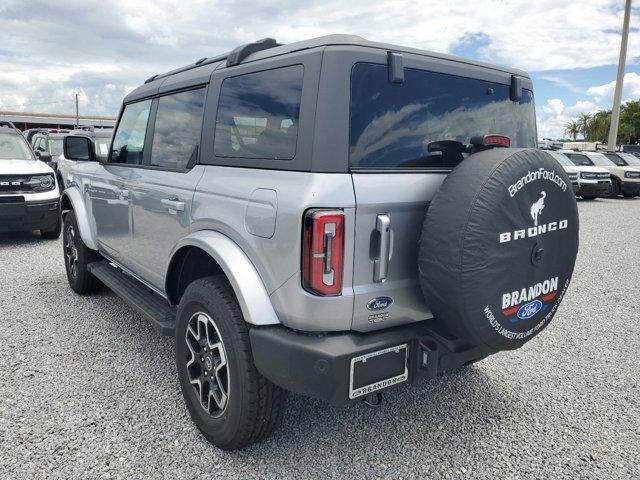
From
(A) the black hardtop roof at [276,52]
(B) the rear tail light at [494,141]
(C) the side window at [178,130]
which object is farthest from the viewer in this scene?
(C) the side window at [178,130]

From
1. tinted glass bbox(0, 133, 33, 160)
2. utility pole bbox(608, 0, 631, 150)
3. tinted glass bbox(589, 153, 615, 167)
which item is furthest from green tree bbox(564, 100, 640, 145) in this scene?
tinted glass bbox(0, 133, 33, 160)

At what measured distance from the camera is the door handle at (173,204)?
288 centimetres

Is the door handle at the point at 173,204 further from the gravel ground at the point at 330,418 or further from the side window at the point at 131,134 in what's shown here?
the gravel ground at the point at 330,418

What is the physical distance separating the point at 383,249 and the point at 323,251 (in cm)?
27

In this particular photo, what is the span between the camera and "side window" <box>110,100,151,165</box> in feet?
12.1

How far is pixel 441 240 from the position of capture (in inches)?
81.9

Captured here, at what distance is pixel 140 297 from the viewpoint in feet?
11.7

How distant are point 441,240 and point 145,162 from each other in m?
2.33

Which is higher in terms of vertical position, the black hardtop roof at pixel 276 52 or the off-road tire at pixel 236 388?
the black hardtop roof at pixel 276 52

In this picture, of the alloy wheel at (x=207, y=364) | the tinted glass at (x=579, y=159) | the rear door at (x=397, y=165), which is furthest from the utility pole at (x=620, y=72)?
the alloy wheel at (x=207, y=364)

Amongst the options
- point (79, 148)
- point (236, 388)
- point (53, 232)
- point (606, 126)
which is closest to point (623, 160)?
point (53, 232)

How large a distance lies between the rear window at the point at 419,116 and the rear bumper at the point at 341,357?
2.49ft

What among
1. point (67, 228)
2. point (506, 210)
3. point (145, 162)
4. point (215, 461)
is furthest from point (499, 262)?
point (67, 228)

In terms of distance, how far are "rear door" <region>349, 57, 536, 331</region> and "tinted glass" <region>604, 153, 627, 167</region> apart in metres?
19.2
